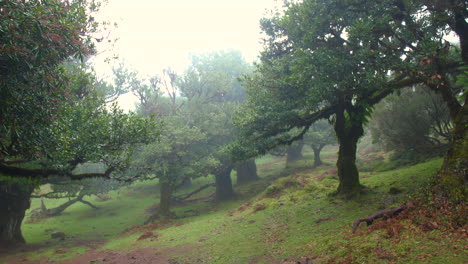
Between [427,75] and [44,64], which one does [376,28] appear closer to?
[427,75]

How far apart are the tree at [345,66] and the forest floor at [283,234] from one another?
336 centimetres

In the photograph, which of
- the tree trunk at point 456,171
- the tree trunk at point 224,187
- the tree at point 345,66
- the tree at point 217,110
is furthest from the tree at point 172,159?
the tree trunk at point 456,171

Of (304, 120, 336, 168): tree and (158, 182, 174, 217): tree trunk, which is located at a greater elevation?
(304, 120, 336, 168): tree

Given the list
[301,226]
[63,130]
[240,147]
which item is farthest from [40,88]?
[301,226]

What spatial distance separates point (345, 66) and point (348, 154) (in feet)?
20.6

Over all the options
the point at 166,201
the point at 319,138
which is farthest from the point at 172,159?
the point at 319,138

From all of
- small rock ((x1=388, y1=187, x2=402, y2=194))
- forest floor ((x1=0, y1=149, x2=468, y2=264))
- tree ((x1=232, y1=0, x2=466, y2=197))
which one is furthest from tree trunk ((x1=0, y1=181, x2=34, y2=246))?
small rock ((x1=388, y1=187, x2=402, y2=194))

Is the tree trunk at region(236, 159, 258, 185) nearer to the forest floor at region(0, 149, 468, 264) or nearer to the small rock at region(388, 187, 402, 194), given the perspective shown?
the forest floor at region(0, 149, 468, 264)

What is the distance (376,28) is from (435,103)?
12.4 m

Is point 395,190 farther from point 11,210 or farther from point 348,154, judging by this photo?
point 11,210

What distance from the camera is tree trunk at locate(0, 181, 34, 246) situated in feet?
72.3

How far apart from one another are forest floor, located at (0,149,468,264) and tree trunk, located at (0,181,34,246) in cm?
138

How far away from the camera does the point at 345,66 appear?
1395 centimetres

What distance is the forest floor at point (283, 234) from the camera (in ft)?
28.1
